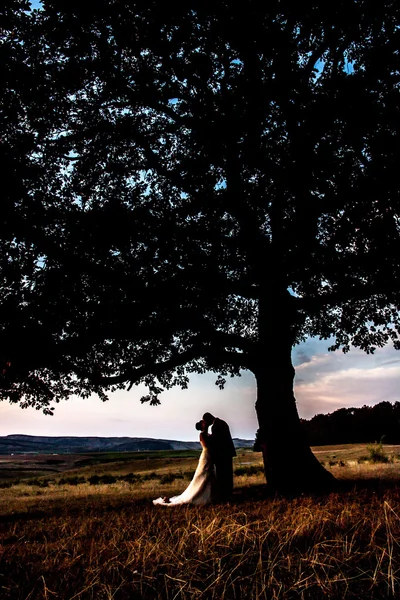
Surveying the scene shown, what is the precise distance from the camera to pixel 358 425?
63.9 m

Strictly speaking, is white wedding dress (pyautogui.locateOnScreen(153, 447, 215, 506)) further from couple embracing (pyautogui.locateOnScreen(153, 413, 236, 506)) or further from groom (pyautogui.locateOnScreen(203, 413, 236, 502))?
groom (pyautogui.locateOnScreen(203, 413, 236, 502))

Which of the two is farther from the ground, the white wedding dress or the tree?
the tree

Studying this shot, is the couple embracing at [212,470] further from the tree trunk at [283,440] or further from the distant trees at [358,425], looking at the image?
the distant trees at [358,425]

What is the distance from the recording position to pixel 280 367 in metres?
14.8

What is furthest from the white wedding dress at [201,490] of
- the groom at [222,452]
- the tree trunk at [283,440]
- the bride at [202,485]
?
the tree trunk at [283,440]

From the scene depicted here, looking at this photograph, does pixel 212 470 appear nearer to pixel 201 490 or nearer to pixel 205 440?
pixel 201 490

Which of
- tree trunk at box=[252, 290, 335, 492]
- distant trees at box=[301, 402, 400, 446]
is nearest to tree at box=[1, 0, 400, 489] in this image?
tree trunk at box=[252, 290, 335, 492]

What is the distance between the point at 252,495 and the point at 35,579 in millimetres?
9248

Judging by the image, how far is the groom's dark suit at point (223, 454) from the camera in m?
13.6

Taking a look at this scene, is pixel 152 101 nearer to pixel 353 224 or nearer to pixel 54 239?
pixel 54 239

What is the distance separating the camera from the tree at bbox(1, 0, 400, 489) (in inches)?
493

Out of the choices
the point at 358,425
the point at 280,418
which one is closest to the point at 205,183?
the point at 280,418

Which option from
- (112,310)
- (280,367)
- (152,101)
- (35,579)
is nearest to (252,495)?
(280,367)

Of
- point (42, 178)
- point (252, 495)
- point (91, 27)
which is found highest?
point (91, 27)
